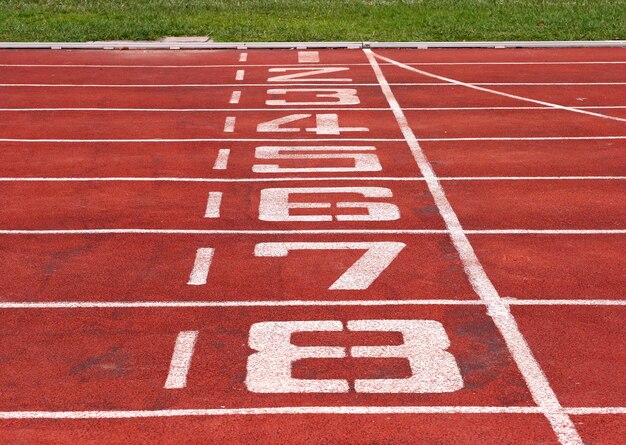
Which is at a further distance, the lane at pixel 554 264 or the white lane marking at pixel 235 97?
the white lane marking at pixel 235 97

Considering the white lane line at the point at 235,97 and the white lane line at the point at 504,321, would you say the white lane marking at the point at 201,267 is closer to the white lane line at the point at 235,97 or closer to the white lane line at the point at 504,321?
the white lane line at the point at 504,321

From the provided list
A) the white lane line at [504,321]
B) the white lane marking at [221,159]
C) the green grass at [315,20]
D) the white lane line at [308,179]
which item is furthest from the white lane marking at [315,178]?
the green grass at [315,20]

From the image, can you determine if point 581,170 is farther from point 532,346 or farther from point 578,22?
point 578,22

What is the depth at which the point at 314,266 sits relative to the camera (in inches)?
408

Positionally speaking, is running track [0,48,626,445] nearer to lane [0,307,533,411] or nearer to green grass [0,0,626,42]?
lane [0,307,533,411]

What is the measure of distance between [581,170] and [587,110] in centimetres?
390

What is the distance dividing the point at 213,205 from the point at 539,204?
376cm

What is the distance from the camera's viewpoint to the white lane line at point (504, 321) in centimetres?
741

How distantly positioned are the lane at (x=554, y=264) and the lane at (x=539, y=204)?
0.45 meters

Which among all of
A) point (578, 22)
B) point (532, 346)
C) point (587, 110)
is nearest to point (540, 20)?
point (578, 22)

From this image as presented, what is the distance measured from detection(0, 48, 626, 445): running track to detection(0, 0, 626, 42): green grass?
6.20 meters

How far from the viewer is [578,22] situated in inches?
1004

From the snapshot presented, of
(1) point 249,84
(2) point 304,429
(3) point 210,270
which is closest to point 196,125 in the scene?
(1) point 249,84

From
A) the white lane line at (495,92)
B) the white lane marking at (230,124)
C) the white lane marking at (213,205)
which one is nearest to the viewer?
the white lane marking at (213,205)
